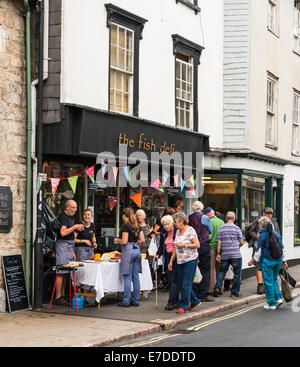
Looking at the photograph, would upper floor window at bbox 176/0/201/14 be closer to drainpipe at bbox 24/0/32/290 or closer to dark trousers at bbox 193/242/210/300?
drainpipe at bbox 24/0/32/290

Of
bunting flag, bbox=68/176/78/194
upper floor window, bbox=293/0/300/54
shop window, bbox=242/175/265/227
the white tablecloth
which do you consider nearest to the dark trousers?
the white tablecloth

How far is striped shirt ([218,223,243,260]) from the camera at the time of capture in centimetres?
1470

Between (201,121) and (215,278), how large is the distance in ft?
16.0

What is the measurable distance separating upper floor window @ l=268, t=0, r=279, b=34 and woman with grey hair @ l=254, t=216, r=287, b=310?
10.6 meters

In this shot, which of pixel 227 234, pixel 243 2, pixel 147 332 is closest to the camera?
pixel 147 332

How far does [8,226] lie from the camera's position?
1235cm

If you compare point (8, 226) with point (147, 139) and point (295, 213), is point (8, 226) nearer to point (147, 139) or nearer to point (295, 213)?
point (147, 139)

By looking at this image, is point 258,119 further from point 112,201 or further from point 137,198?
point 112,201

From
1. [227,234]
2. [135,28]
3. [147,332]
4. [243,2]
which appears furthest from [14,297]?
[243,2]

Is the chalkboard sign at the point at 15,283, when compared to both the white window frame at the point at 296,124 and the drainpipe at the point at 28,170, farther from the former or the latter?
the white window frame at the point at 296,124

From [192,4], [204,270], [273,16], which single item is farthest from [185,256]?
[273,16]

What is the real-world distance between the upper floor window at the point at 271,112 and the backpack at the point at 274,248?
871 centimetres

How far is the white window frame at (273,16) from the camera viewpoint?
72.4ft

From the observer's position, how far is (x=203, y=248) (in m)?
14.0
